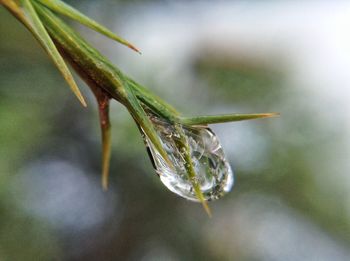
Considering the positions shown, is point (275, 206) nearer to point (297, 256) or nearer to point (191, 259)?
point (297, 256)

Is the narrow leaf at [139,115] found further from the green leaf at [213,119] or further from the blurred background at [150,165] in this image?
the blurred background at [150,165]

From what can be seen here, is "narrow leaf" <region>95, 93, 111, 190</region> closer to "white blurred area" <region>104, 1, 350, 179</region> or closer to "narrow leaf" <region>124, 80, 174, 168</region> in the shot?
"narrow leaf" <region>124, 80, 174, 168</region>

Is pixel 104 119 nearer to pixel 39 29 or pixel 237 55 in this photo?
pixel 39 29

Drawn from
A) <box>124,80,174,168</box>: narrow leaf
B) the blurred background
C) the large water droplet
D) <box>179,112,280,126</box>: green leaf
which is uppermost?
<box>124,80,174,168</box>: narrow leaf

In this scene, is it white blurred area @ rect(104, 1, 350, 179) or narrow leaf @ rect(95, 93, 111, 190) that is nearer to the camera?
narrow leaf @ rect(95, 93, 111, 190)

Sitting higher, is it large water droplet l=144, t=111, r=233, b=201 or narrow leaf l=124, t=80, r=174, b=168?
narrow leaf l=124, t=80, r=174, b=168

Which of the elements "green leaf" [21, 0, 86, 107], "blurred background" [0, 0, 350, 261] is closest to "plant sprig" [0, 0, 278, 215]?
"green leaf" [21, 0, 86, 107]
